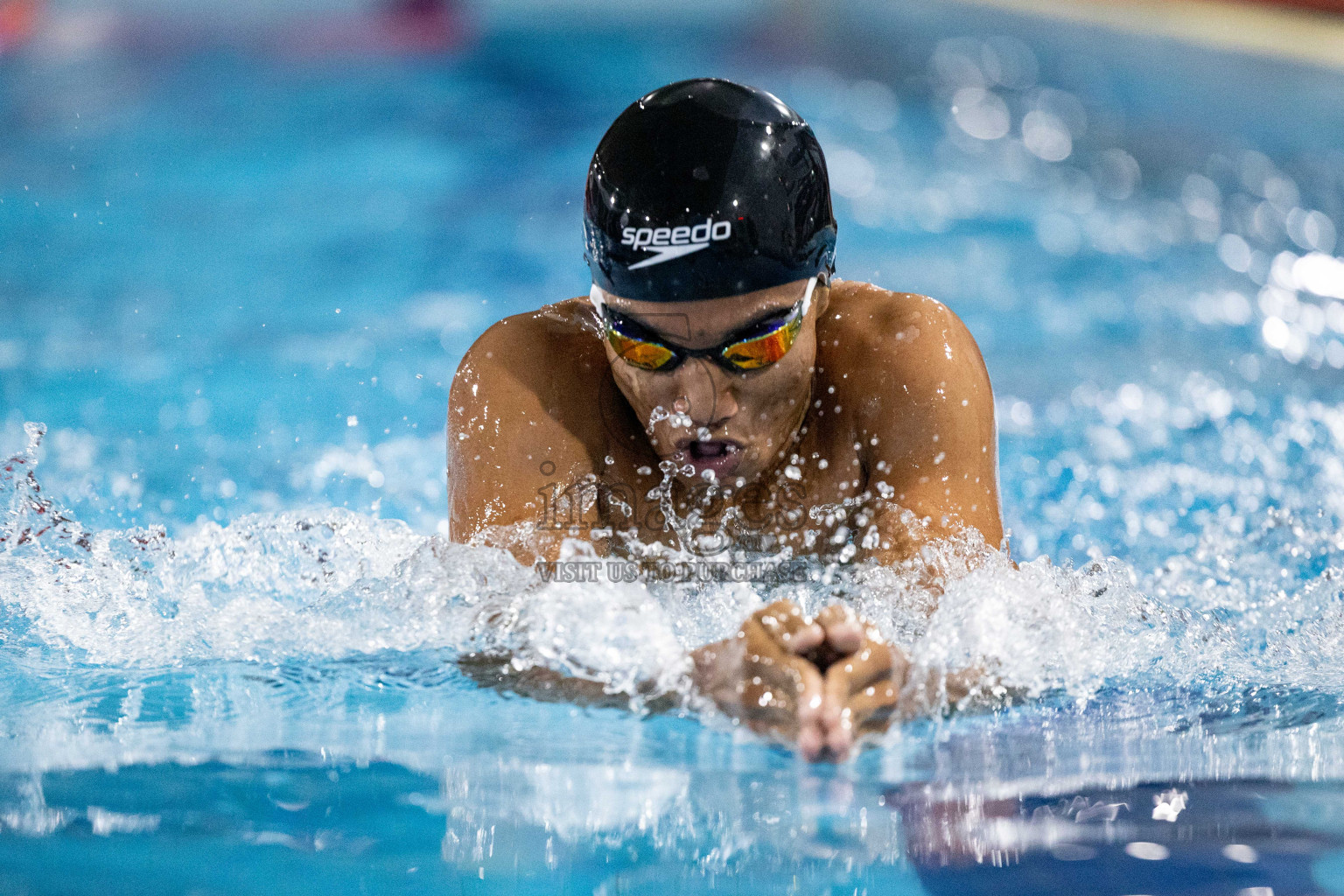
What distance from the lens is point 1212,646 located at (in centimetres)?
217

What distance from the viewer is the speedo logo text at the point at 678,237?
190 centimetres

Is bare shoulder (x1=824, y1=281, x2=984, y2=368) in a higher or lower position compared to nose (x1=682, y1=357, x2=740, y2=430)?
higher

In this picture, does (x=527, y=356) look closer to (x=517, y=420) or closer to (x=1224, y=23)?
(x=517, y=420)

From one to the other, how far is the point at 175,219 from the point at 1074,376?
3.92m

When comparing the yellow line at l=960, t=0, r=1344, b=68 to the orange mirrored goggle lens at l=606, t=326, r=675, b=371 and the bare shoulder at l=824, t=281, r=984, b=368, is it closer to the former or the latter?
the bare shoulder at l=824, t=281, r=984, b=368

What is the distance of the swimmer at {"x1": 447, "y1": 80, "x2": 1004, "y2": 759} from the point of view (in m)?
1.91

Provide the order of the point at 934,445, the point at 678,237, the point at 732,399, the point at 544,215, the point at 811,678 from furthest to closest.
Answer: the point at 544,215 → the point at 934,445 → the point at 732,399 → the point at 678,237 → the point at 811,678

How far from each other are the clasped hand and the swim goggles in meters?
0.46

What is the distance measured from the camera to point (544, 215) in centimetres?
596

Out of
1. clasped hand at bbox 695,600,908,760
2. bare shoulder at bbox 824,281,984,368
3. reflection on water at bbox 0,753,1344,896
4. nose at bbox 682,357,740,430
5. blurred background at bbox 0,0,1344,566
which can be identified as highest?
blurred background at bbox 0,0,1344,566

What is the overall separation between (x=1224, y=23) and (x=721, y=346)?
6.77m

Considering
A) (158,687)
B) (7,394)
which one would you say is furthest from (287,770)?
(7,394)

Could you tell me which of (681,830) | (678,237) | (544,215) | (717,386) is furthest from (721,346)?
(544,215)

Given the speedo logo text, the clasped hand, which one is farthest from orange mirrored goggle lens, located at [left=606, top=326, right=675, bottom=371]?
the clasped hand
